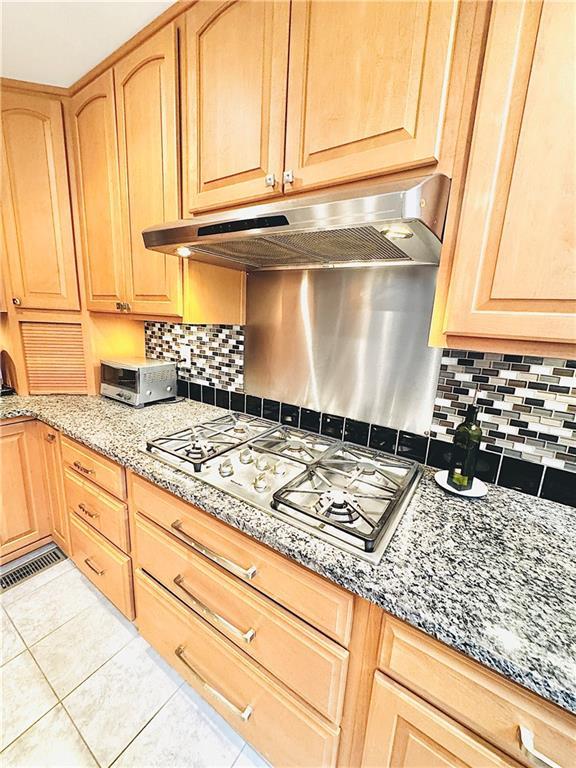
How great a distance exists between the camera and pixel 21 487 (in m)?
1.66

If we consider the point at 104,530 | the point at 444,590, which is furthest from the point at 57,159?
the point at 444,590

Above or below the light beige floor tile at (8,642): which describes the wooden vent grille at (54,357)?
above

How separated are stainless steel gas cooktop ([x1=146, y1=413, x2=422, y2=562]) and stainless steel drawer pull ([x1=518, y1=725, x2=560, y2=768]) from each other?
0.32 meters

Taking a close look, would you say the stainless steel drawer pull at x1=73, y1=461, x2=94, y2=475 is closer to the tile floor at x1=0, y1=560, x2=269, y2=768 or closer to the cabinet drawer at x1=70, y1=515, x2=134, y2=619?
the cabinet drawer at x1=70, y1=515, x2=134, y2=619

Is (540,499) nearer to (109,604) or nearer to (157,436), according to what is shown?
(157,436)

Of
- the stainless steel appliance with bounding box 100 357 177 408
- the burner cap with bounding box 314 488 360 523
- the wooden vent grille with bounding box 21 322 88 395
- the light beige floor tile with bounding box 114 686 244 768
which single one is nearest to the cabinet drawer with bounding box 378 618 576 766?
the burner cap with bounding box 314 488 360 523

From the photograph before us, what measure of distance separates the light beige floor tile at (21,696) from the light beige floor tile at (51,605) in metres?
0.11

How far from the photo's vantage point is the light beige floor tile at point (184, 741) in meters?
1.02

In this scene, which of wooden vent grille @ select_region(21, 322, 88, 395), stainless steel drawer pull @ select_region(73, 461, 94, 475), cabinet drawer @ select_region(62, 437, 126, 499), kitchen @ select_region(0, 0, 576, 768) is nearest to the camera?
kitchen @ select_region(0, 0, 576, 768)

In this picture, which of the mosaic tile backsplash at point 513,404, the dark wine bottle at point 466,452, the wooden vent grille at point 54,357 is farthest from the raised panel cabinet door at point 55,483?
the dark wine bottle at point 466,452

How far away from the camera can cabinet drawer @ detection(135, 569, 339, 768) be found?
83cm

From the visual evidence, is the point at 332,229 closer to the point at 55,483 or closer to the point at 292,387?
the point at 292,387

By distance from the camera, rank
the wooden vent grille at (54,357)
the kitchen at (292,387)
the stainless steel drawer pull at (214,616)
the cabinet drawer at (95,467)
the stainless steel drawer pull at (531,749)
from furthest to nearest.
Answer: the wooden vent grille at (54,357) < the cabinet drawer at (95,467) < the stainless steel drawer pull at (214,616) < the kitchen at (292,387) < the stainless steel drawer pull at (531,749)

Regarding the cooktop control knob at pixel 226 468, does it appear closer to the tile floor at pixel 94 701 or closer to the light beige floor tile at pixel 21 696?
the tile floor at pixel 94 701
